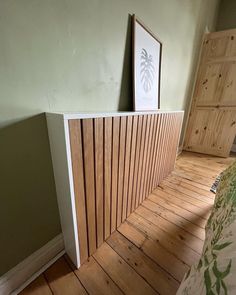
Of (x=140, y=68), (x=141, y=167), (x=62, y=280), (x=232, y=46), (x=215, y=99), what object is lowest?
(x=62, y=280)

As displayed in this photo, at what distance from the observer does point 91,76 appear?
916mm

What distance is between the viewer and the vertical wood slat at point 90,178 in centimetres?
72

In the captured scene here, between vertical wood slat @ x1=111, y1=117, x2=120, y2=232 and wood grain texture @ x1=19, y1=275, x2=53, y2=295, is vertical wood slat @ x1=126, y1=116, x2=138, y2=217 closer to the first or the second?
vertical wood slat @ x1=111, y1=117, x2=120, y2=232

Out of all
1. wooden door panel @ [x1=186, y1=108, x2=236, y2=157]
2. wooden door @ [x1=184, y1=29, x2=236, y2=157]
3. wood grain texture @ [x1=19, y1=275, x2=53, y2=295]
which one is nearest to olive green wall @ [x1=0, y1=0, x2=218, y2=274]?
wood grain texture @ [x1=19, y1=275, x2=53, y2=295]

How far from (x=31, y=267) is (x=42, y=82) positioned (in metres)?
1.03

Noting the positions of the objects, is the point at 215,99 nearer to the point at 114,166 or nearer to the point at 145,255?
the point at 114,166

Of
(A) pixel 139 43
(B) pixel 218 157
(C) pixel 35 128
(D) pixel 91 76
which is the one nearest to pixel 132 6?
(A) pixel 139 43

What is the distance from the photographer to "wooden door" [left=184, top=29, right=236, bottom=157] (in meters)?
Answer: 2.40

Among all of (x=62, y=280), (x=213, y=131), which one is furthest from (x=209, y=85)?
(x=62, y=280)

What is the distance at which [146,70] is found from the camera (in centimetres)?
136

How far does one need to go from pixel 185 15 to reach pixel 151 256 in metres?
2.50

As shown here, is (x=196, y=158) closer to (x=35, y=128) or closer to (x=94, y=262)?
(x=94, y=262)

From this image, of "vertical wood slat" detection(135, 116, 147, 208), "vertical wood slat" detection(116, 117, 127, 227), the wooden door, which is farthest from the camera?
the wooden door

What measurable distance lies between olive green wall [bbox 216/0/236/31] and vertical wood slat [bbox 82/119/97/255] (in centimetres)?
373
